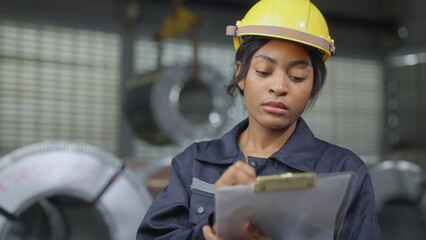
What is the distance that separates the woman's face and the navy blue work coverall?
0.07 metres

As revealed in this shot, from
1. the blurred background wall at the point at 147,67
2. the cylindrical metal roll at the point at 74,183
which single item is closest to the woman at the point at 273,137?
the cylindrical metal roll at the point at 74,183

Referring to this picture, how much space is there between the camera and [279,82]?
1012mm

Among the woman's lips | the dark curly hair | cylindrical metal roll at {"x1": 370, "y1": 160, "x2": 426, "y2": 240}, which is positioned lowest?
cylindrical metal roll at {"x1": 370, "y1": 160, "x2": 426, "y2": 240}

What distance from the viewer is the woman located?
1016 mm

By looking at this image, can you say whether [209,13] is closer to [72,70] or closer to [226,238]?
[72,70]

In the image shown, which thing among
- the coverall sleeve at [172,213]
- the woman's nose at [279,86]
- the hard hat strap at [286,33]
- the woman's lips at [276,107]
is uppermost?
the hard hat strap at [286,33]

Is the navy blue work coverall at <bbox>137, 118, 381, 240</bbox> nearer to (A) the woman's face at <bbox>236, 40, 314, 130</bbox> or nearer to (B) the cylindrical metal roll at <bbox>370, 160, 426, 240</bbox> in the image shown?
(A) the woman's face at <bbox>236, 40, 314, 130</bbox>

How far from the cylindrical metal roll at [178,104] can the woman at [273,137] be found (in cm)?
431

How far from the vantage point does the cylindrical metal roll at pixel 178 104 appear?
17.8 feet

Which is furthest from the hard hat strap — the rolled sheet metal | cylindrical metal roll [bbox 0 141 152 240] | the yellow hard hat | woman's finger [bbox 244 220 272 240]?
the rolled sheet metal

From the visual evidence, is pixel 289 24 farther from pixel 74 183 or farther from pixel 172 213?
pixel 74 183

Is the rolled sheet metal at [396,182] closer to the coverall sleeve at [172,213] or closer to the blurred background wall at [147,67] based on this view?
the coverall sleeve at [172,213]

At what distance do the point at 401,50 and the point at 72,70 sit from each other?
5.44 m

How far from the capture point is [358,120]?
344 inches
